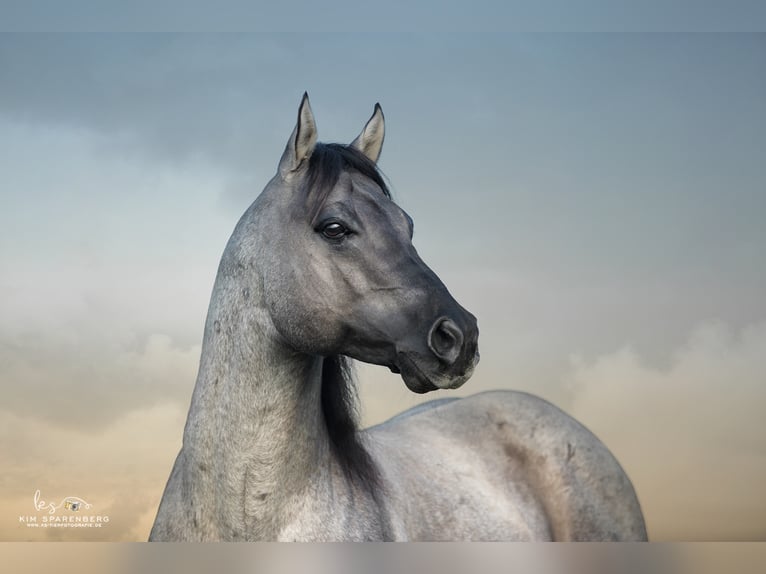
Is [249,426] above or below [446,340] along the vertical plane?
below

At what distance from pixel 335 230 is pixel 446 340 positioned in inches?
22.3

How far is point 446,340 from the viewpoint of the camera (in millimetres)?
2740

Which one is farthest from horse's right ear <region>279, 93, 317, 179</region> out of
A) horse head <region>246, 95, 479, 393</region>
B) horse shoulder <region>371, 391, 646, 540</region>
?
horse shoulder <region>371, 391, 646, 540</region>

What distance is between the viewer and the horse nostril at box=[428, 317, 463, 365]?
2.70 meters

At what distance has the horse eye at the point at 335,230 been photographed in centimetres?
298

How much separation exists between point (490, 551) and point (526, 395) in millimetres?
1120

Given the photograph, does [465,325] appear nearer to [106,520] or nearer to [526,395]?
[526,395]

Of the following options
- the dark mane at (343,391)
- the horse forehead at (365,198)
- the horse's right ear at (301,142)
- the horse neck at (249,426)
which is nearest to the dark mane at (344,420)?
the dark mane at (343,391)

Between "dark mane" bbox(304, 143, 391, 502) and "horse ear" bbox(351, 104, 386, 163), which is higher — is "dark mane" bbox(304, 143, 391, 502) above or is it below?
→ below

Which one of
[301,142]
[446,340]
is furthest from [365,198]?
[446,340]

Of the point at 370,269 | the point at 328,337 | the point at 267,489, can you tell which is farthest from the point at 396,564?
the point at 370,269

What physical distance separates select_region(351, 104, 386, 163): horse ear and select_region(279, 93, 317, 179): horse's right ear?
357 mm

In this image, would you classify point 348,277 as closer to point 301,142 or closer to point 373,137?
point 301,142

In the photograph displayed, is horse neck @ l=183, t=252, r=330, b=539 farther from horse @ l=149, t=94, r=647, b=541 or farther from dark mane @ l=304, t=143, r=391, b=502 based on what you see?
dark mane @ l=304, t=143, r=391, b=502
